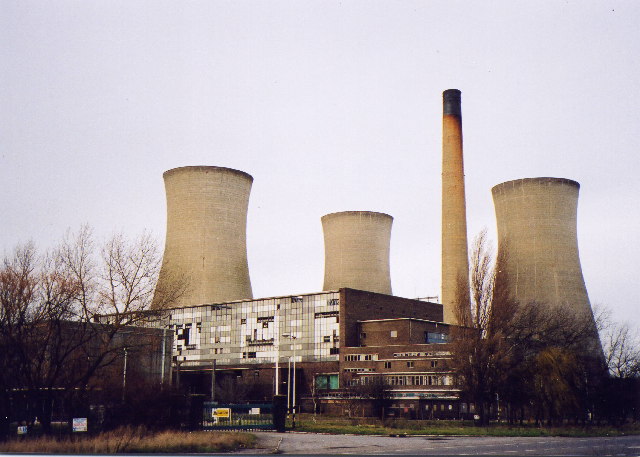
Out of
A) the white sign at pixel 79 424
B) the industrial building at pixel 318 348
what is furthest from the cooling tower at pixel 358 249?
the white sign at pixel 79 424

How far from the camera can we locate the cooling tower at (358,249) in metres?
50.5

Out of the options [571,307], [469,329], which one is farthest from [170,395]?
[571,307]

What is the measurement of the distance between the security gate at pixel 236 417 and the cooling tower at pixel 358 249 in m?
23.5

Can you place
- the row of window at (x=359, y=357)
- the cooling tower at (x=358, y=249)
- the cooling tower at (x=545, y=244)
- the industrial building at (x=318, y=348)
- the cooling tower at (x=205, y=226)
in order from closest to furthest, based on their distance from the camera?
the cooling tower at (x=545, y=244)
the cooling tower at (x=205, y=226)
the industrial building at (x=318, y=348)
the row of window at (x=359, y=357)
the cooling tower at (x=358, y=249)

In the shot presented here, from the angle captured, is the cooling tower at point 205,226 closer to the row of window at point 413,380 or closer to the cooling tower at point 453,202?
the row of window at point 413,380

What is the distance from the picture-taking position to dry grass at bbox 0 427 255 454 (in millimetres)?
15643

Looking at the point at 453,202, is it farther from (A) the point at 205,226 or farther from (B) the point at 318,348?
(A) the point at 205,226

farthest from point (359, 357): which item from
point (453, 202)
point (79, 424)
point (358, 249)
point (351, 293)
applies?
point (79, 424)

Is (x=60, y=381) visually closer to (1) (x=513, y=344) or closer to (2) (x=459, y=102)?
(1) (x=513, y=344)

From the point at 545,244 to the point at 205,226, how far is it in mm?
19594

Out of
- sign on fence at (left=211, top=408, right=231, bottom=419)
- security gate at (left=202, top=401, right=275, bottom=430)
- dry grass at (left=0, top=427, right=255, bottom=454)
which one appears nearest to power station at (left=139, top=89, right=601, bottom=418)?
security gate at (left=202, top=401, right=275, bottom=430)

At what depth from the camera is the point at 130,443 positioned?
1662 cm

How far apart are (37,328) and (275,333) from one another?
105ft

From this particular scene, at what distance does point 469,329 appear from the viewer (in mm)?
31094
